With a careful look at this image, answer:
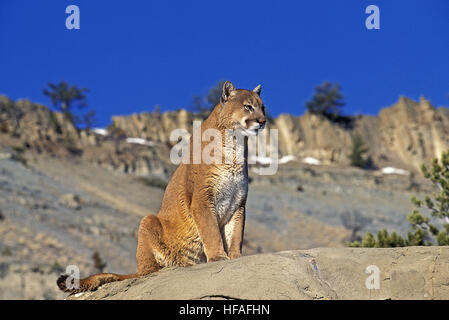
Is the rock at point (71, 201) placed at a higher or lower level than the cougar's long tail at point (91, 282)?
higher

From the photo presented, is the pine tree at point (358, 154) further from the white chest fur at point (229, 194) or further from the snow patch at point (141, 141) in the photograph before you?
the white chest fur at point (229, 194)

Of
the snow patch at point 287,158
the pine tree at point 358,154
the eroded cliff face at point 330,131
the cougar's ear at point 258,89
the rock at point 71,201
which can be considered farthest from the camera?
the snow patch at point 287,158

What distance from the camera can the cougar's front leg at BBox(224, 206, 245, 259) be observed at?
743 centimetres

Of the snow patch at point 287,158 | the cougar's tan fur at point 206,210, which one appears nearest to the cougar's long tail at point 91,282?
the cougar's tan fur at point 206,210

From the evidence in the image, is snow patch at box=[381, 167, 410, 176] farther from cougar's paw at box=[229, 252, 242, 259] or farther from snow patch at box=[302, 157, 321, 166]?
cougar's paw at box=[229, 252, 242, 259]

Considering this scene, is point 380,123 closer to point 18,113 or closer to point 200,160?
point 18,113

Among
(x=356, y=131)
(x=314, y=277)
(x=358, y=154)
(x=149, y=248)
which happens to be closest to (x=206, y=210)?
(x=149, y=248)

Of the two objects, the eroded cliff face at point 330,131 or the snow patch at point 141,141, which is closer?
the eroded cliff face at point 330,131

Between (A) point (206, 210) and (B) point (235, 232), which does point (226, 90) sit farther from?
(B) point (235, 232)

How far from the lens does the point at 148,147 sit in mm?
74312

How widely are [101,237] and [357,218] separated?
1053 inches

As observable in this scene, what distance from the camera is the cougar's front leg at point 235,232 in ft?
24.4

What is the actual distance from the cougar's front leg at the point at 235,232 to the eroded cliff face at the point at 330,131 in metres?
63.2

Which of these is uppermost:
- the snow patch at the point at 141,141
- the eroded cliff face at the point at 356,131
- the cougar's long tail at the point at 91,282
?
the eroded cliff face at the point at 356,131
